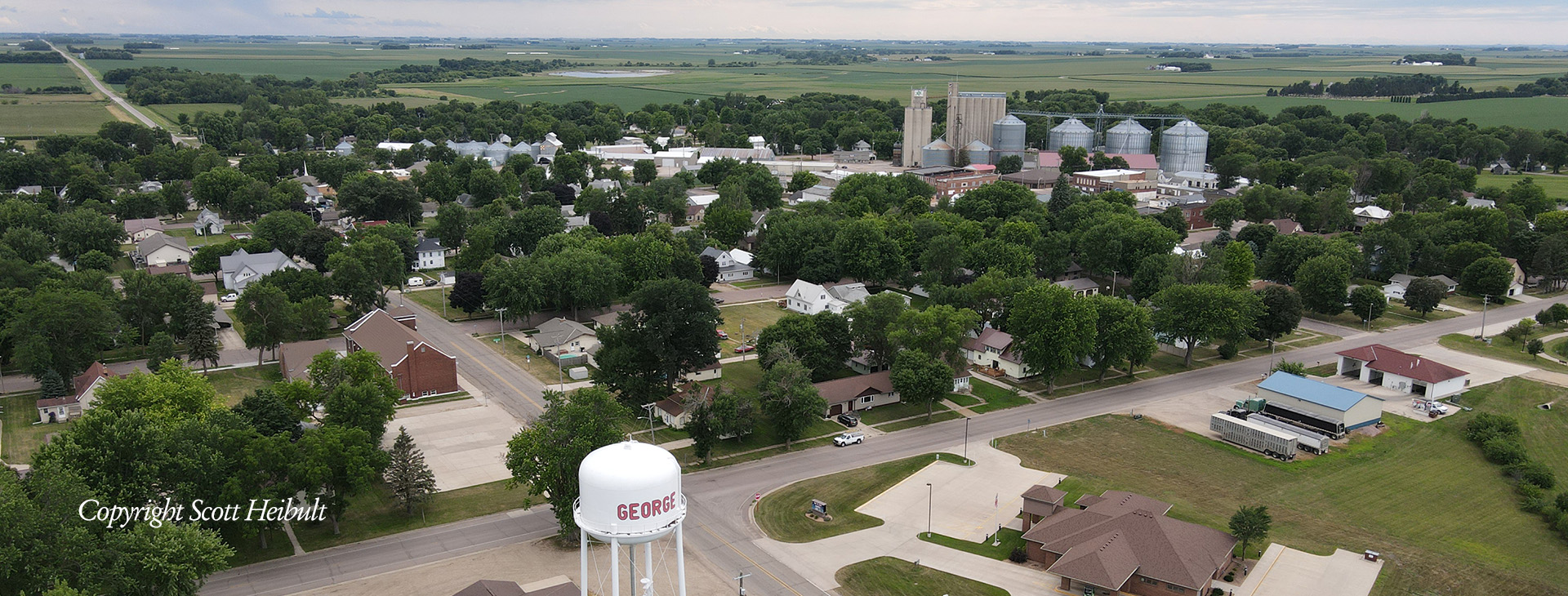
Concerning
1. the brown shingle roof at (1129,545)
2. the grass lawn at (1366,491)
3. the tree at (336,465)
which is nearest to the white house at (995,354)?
the grass lawn at (1366,491)

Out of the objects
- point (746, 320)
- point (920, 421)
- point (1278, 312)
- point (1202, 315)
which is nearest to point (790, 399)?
point (920, 421)

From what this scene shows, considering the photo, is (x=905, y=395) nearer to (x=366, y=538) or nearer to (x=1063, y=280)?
(x=366, y=538)

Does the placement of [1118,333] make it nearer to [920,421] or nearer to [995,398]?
[995,398]

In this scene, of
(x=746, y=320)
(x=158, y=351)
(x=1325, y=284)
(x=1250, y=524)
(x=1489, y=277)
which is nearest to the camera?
(x=1250, y=524)

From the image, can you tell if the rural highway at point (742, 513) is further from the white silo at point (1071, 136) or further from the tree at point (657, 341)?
the white silo at point (1071, 136)

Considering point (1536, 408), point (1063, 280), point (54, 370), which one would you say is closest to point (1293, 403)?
point (1536, 408)

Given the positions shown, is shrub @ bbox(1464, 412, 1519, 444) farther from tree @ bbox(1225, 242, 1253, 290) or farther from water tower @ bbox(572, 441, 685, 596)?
water tower @ bbox(572, 441, 685, 596)
